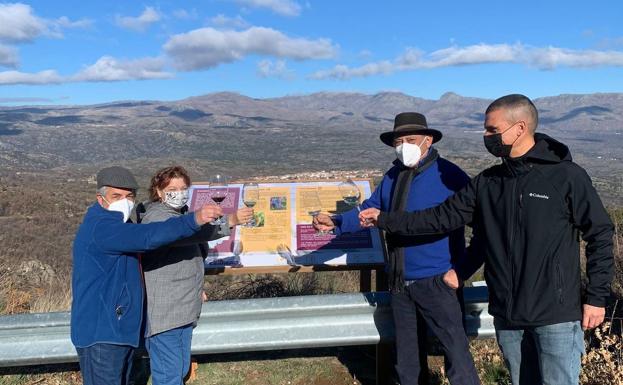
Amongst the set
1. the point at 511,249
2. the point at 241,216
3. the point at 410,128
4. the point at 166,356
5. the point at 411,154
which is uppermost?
the point at 410,128

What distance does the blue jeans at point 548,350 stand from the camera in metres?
2.44

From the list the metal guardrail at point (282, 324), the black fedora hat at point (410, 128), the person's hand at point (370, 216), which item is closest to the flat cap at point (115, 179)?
the metal guardrail at point (282, 324)

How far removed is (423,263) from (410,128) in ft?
2.62

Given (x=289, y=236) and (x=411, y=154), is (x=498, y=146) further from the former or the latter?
(x=289, y=236)

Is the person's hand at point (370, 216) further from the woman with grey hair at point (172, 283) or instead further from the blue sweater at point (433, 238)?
the woman with grey hair at point (172, 283)

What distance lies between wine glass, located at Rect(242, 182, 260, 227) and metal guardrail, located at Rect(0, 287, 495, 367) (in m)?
1.13

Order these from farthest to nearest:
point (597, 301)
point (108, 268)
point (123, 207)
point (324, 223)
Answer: point (324, 223) → point (123, 207) → point (108, 268) → point (597, 301)

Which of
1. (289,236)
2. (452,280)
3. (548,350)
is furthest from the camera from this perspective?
(289,236)

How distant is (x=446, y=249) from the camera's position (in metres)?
3.01

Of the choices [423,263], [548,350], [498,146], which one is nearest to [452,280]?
[423,263]

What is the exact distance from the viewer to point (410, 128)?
3088 millimetres

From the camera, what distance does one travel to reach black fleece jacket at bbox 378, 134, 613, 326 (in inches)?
92.1

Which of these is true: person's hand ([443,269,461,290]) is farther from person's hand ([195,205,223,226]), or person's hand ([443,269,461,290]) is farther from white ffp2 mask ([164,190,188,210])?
white ffp2 mask ([164,190,188,210])

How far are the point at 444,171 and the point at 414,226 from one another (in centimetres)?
42
